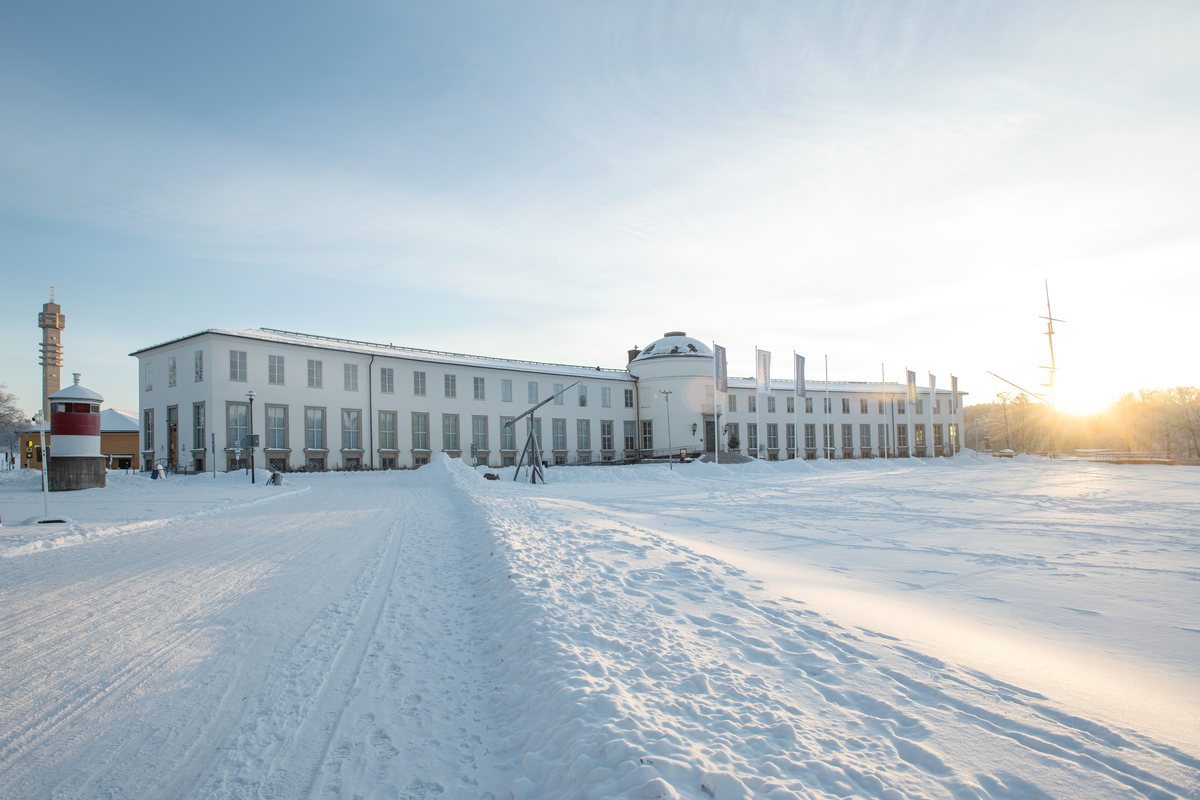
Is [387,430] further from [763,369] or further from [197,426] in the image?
[763,369]

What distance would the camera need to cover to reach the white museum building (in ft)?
109

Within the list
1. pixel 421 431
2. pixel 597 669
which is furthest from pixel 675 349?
pixel 597 669

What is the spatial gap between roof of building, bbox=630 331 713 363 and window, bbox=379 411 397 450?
74.0 ft

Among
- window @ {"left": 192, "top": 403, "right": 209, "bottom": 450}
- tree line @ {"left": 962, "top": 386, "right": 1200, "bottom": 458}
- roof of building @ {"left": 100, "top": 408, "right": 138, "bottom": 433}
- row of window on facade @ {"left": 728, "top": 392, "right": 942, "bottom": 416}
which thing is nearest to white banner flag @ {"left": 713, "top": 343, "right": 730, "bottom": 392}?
row of window on facade @ {"left": 728, "top": 392, "right": 942, "bottom": 416}

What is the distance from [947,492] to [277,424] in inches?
1315

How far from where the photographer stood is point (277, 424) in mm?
34500

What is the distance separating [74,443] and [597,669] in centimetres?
2763

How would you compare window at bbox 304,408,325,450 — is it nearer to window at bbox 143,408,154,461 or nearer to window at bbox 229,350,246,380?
window at bbox 229,350,246,380

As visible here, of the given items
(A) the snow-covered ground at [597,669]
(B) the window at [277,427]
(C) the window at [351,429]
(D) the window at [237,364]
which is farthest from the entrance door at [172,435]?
(A) the snow-covered ground at [597,669]

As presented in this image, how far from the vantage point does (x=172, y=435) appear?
3453cm

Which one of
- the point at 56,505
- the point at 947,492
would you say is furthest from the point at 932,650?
the point at 56,505

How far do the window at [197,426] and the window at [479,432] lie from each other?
16.1 metres

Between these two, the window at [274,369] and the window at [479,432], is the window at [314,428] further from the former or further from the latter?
the window at [479,432]

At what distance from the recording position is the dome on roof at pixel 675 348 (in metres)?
51.7
